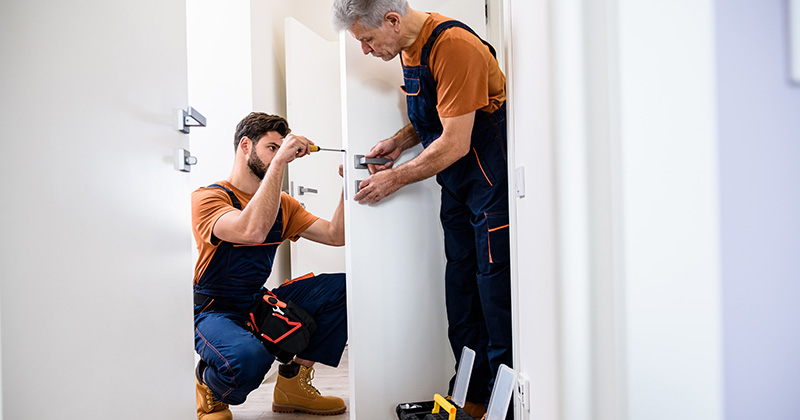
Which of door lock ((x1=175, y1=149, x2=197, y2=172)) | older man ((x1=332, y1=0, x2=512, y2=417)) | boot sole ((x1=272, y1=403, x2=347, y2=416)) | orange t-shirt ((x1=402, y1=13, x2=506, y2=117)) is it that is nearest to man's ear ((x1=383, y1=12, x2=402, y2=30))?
older man ((x1=332, y1=0, x2=512, y2=417))

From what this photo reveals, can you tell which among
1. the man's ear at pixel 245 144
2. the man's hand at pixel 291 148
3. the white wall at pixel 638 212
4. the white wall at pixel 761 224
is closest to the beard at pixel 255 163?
the man's ear at pixel 245 144

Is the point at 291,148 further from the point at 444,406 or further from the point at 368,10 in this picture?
the point at 444,406

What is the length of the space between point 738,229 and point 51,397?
94cm

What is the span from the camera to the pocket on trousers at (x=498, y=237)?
4.52 feet

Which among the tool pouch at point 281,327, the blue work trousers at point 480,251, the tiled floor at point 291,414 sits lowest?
the tiled floor at point 291,414

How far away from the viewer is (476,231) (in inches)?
57.0

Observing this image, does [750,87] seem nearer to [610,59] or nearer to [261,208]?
[610,59]

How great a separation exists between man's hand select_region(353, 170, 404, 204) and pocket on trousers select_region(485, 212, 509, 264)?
0.34 metres

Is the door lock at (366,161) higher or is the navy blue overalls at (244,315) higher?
the door lock at (366,161)

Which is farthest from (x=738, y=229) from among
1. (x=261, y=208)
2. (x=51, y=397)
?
(x=261, y=208)

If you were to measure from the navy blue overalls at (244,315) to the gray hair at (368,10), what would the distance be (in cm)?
82

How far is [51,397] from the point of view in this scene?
813mm

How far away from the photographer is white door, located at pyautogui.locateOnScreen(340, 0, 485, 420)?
167cm

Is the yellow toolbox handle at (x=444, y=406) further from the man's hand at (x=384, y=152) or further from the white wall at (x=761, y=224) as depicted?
the white wall at (x=761, y=224)
